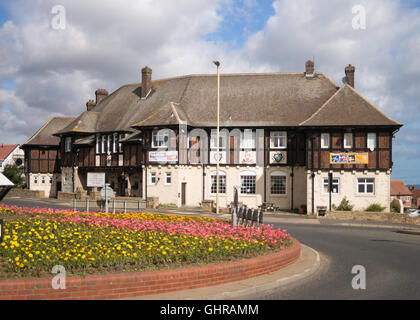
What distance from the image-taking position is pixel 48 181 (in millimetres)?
50938

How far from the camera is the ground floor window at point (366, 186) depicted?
105 ft

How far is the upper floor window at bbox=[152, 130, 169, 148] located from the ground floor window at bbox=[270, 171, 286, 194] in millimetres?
9444

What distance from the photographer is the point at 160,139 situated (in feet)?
120

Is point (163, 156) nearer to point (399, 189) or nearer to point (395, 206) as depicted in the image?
point (395, 206)

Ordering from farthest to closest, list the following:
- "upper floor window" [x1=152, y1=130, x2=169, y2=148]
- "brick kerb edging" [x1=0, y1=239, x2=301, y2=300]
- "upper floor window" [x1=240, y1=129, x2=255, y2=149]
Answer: "upper floor window" [x1=240, y1=129, x2=255, y2=149] < "upper floor window" [x1=152, y1=130, x2=169, y2=148] < "brick kerb edging" [x1=0, y1=239, x2=301, y2=300]

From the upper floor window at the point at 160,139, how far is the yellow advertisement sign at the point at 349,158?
534 inches

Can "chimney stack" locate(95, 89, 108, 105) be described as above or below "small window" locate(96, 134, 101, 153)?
above

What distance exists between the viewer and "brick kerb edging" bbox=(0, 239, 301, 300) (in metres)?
7.32

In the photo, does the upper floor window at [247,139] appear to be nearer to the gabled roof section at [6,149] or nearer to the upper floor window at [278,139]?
the upper floor window at [278,139]

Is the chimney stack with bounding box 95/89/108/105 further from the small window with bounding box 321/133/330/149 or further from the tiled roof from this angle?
the tiled roof

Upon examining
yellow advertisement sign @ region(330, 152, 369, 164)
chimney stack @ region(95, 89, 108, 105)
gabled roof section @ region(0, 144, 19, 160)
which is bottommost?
yellow advertisement sign @ region(330, 152, 369, 164)

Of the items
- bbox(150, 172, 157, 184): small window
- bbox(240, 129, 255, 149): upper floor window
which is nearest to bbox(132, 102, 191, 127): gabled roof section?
bbox(150, 172, 157, 184): small window

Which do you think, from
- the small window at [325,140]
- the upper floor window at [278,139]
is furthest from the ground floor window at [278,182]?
the small window at [325,140]

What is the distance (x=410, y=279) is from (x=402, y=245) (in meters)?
7.06
